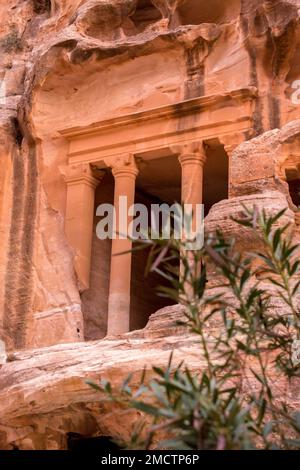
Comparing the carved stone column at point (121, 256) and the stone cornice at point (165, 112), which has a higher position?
the stone cornice at point (165, 112)

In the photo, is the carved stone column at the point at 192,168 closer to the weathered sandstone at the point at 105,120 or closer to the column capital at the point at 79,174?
the weathered sandstone at the point at 105,120

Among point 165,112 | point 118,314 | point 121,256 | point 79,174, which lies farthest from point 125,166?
point 118,314

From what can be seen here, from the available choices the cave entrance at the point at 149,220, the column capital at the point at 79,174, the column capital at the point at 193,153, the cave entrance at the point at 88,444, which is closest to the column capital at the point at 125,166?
the cave entrance at the point at 149,220

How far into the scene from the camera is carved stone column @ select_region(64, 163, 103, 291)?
17.5 meters

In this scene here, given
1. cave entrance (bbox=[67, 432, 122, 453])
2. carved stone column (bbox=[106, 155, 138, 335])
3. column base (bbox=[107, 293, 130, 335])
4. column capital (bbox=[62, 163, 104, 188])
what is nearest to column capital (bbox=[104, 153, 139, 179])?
carved stone column (bbox=[106, 155, 138, 335])

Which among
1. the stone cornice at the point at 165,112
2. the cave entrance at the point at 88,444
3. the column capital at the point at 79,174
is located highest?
the stone cornice at the point at 165,112

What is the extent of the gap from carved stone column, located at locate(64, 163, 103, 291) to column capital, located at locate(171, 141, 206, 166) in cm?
193

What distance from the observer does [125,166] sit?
18.0 meters

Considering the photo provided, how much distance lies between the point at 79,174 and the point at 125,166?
87 centimetres

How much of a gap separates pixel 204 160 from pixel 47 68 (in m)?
3.21

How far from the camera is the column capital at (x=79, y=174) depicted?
18.2 meters

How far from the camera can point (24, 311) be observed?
54.3 feet

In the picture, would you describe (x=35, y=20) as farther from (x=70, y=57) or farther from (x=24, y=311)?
(x=24, y=311)

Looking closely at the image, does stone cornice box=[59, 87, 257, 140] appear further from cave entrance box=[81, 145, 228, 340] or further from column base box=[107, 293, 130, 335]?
column base box=[107, 293, 130, 335]
